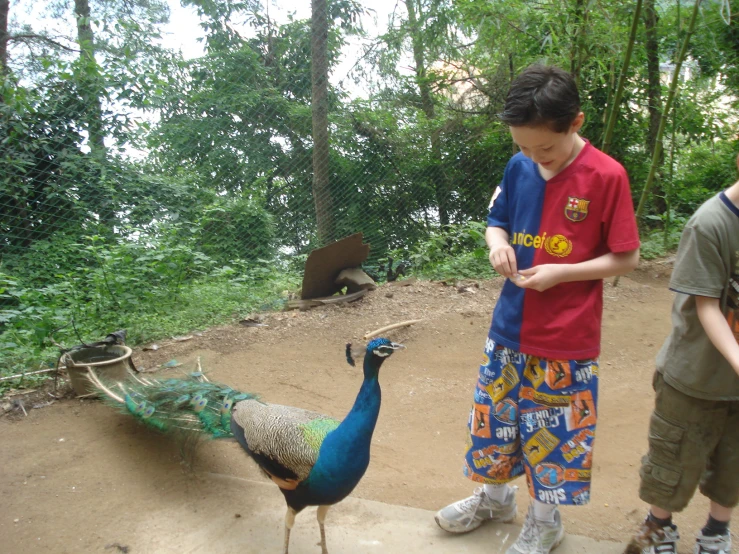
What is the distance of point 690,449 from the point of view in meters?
1.94

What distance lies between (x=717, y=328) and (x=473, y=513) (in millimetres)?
1165

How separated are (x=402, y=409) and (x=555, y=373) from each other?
194 centimetres

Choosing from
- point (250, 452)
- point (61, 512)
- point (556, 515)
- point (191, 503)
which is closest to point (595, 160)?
point (556, 515)

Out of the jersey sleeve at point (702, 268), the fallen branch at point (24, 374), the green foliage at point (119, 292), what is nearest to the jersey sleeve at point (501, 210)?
the jersey sleeve at point (702, 268)

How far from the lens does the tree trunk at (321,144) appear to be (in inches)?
269

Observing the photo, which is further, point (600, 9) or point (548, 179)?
point (600, 9)

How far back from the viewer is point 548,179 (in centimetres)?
189

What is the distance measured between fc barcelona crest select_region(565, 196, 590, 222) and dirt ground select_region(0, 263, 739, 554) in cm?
141

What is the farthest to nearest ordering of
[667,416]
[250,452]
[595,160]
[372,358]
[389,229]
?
1. [389,229]
2. [250,452]
3. [372,358]
4. [667,416]
5. [595,160]

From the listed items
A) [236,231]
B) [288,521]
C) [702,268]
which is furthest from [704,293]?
[236,231]

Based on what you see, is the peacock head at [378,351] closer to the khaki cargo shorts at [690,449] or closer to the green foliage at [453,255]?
the khaki cargo shorts at [690,449]

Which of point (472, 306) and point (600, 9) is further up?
point (600, 9)

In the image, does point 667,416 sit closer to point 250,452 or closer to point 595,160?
point 595,160

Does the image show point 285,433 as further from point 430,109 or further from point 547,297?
point 430,109
